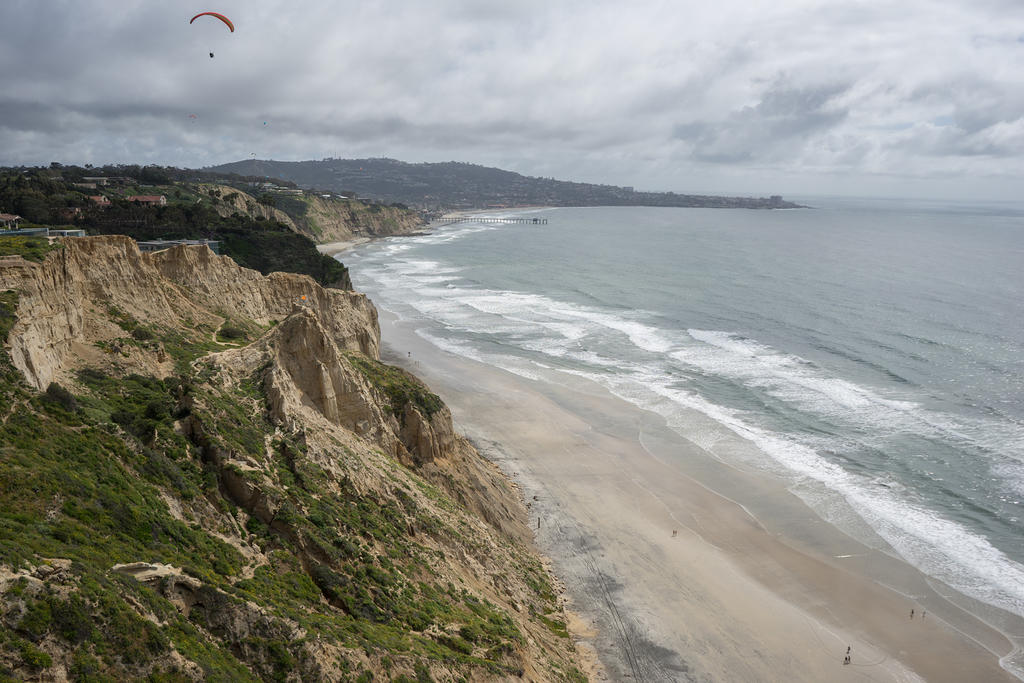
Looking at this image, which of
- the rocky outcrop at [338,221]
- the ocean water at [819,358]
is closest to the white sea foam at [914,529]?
the ocean water at [819,358]

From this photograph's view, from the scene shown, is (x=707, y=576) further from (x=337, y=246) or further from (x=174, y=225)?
(x=337, y=246)

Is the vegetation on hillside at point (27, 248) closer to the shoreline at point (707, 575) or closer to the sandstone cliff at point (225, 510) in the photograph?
the sandstone cliff at point (225, 510)

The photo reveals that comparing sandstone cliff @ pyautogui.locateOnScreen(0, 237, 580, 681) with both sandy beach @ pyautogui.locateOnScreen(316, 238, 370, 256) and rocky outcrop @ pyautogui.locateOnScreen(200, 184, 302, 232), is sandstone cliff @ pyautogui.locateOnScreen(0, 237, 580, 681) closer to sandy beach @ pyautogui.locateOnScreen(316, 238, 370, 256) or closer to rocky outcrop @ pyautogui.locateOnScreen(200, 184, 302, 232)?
rocky outcrop @ pyautogui.locateOnScreen(200, 184, 302, 232)

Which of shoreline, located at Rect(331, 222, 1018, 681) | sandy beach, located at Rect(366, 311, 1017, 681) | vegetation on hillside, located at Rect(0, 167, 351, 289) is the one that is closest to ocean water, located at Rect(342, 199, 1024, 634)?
shoreline, located at Rect(331, 222, 1018, 681)

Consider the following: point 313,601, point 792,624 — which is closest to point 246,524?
point 313,601

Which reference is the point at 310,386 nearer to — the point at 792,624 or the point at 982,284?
the point at 792,624

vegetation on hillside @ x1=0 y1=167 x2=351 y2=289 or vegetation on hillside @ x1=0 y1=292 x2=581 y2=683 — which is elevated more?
vegetation on hillside @ x1=0 y1=167 x2=351 y2=289
